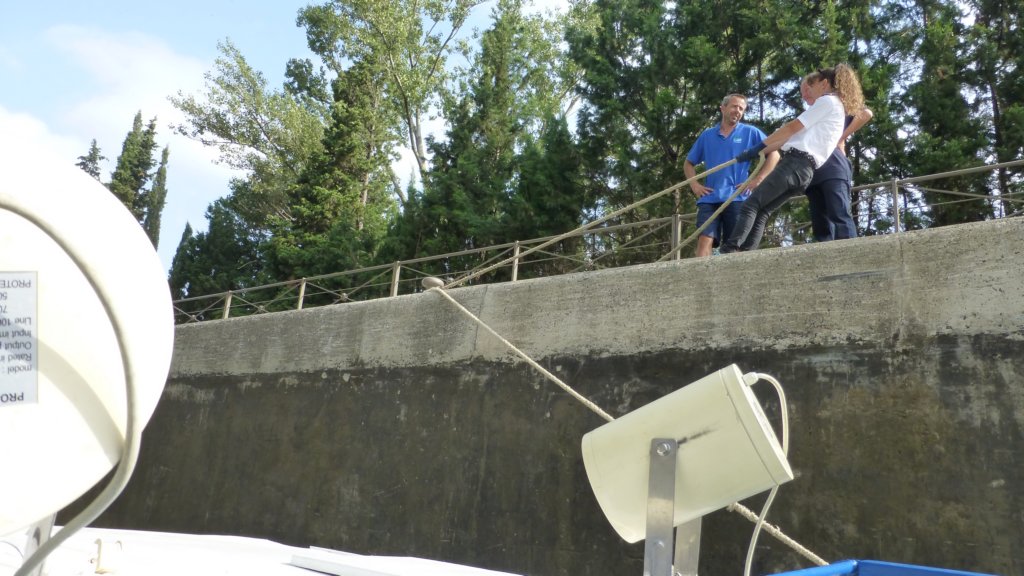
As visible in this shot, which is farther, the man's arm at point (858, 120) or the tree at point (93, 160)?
the tree at point (93, 160)

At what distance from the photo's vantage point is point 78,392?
1.37 m

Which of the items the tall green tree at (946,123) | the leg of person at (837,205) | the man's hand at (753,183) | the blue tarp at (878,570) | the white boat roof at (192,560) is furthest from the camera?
the tall green tree at (946,123)

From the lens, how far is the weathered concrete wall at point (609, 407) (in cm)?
396

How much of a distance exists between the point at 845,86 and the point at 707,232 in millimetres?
1296

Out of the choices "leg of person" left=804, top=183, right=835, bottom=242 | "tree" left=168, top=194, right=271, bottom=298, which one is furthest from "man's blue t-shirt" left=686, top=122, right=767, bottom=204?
"tree" left=168, top=194, right=271, bottom=298

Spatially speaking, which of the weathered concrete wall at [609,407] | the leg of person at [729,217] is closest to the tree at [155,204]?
the weathered concrete wall at [609,407]

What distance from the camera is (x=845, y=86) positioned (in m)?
4.97

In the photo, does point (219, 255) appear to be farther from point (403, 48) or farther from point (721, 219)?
point (721, 219)

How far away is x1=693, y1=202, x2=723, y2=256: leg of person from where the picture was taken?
5637mm

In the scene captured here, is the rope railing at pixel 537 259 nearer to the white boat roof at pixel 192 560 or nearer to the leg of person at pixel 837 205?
the leg of person at pixel 837 205

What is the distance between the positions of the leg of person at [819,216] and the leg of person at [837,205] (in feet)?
0.12

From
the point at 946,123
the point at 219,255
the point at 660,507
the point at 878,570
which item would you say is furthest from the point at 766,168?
the point at 219,255

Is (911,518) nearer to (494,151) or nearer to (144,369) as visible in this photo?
(144,369)

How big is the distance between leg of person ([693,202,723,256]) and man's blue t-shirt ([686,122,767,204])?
0.06 metres
